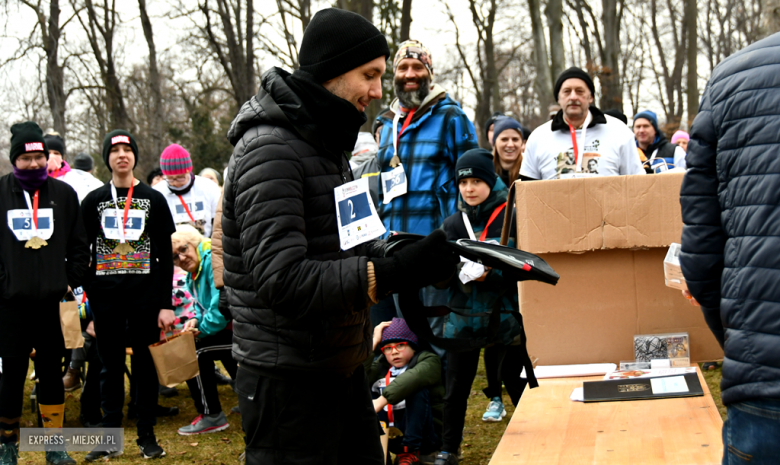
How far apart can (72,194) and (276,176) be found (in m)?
3.65

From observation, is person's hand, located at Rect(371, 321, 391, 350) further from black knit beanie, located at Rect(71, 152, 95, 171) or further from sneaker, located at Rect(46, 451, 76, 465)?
black knit beanie, located at Rect(71, 152, 95, 171)

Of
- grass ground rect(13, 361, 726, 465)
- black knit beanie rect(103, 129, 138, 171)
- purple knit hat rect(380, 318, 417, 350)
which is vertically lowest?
grass ground rect(13, 361, 726, 465)

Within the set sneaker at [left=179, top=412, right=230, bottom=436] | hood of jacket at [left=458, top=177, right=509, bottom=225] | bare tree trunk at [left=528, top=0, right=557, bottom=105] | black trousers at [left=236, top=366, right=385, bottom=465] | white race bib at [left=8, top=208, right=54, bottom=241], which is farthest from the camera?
bare tree trunk at [left=528, top=0, right=557, bottom=105]

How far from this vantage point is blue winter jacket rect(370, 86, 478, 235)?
4.70 metres

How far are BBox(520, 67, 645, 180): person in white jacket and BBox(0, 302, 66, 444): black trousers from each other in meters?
3.21

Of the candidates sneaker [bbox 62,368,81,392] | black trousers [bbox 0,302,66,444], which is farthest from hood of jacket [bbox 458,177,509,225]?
sneaker [bbox 62,368,81,392]

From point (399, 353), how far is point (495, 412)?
118 cm

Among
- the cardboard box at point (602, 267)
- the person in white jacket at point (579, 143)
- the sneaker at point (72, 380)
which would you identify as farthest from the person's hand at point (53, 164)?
the cardboard box at point (602, 267)

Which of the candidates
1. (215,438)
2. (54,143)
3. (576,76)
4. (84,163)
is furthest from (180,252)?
(84,163)

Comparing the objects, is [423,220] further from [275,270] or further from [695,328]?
[275,270]

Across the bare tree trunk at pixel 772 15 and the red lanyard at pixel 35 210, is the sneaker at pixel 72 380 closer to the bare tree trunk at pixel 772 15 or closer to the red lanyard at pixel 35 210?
the red lanyard at pixel 35 210

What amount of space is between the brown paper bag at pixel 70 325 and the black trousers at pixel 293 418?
298 cm

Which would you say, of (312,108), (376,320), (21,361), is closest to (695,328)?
(376,320)

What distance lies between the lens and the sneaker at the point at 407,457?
4570 mm
